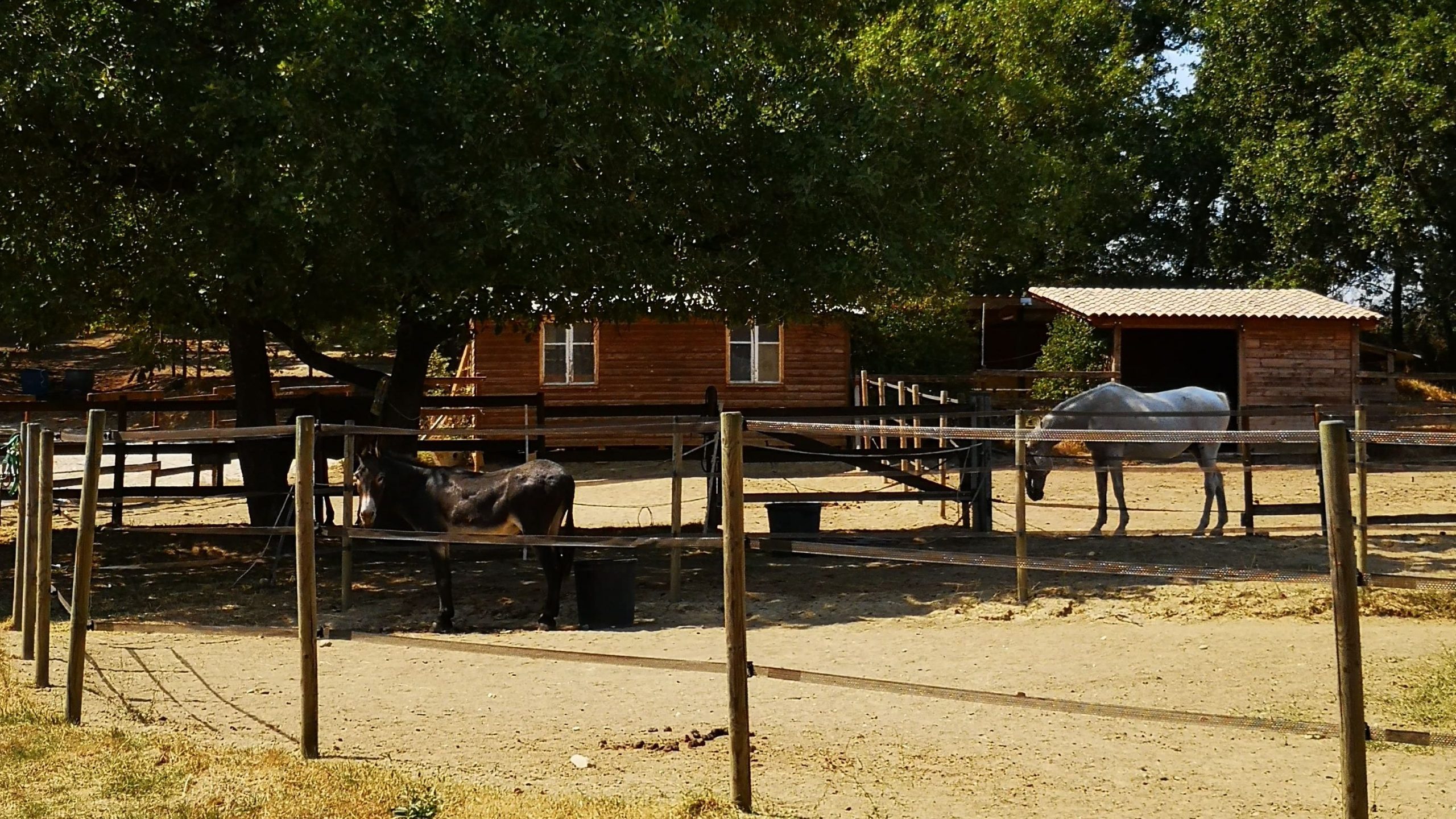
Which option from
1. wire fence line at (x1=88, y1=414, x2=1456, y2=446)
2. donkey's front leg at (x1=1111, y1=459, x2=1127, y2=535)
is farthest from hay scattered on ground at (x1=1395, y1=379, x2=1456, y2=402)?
wire fence line at (x1=88, y1=414, x2=1456, y2=446)

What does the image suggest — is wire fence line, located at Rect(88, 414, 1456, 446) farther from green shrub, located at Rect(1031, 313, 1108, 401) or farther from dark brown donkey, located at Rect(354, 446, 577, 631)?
green shrub, located at Rect(1031, 313, 1108, 401)

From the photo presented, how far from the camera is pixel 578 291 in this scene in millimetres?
11859

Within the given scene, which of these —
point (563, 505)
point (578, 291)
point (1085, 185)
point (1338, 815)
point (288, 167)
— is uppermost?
point (1085, 185)

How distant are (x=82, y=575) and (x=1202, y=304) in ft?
71.0

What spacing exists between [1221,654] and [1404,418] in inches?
801

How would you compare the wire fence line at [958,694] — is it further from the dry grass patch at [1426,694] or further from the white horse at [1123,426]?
the white horse at [1123,426]

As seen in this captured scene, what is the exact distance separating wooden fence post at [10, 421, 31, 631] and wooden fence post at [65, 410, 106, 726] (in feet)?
4.77

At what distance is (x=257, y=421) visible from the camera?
45.6 ft

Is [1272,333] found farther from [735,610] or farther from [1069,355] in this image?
[735,610]

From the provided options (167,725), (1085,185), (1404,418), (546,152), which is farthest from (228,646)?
(1085,185)

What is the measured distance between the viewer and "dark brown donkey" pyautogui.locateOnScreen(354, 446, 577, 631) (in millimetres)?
9961

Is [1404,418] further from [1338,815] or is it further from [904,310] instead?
[1338,815]

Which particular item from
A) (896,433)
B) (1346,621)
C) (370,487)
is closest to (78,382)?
(370,487)

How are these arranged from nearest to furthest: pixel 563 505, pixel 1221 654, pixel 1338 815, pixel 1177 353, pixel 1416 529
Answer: pixel 1338 815 → pixel 1221 654 → pixel 563 505 → pixel 1416 529 → pixel 1177 353
